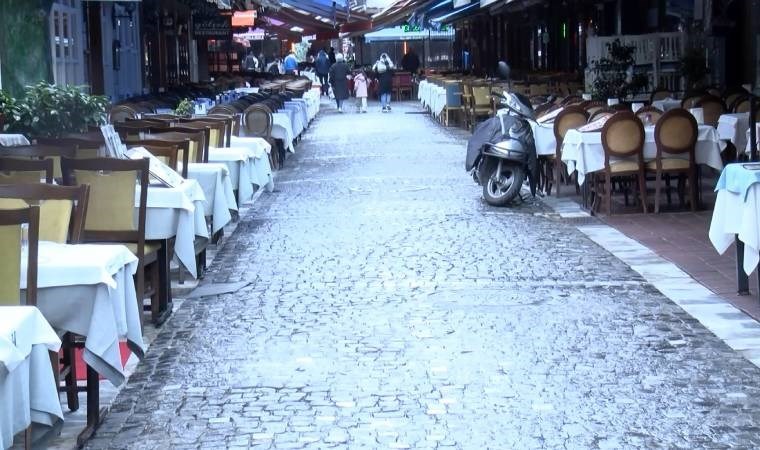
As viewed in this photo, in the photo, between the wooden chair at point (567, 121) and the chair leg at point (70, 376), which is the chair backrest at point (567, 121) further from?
the chair leg at point (70, 376)

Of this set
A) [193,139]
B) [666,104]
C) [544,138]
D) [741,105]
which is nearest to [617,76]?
[666,104]

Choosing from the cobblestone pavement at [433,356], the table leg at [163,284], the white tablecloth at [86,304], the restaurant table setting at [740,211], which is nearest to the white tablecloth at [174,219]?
the table leg at [163,284]

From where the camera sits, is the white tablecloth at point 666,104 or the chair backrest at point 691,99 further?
the white tablecloth at point 666,104

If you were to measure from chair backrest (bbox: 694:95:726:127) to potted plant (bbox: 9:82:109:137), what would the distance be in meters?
7.04

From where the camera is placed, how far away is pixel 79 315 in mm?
5527

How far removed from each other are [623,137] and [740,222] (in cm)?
472

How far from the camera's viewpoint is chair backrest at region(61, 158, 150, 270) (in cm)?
771

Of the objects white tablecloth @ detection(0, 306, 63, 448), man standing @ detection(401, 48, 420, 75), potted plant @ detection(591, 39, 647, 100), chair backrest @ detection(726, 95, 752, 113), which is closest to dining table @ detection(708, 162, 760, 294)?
white tablecloth @ detection(0, 306, 63, 448)

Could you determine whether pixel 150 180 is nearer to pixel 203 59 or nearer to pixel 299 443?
pixel 299 443

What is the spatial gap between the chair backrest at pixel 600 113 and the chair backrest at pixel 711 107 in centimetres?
112

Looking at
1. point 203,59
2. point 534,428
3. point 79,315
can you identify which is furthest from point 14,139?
point 203,59

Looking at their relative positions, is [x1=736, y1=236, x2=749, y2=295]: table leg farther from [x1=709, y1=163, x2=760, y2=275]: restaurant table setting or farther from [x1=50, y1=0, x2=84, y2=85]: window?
[x1=50, y1=0, x2=84, y2=85]: window

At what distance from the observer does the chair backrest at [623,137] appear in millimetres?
12727

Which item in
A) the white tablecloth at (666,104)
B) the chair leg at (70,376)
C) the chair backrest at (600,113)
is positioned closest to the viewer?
the chair leg at (70,376)
